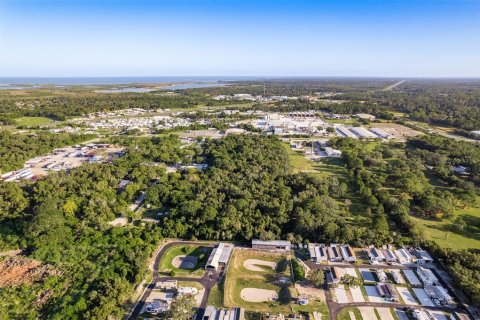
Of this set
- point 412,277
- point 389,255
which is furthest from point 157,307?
point 412,277

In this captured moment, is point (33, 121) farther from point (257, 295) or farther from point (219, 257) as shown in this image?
point (257, 295)

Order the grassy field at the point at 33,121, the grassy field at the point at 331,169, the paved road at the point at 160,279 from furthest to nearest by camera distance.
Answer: the grassy field at the point at 33,121
the grassy field at the point at 331,169
the paved road at the point at 160,279

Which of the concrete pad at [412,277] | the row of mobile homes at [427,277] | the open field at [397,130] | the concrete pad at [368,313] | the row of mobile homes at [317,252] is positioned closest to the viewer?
the concrete pad at [368,313]

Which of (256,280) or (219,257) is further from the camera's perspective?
(219,257)

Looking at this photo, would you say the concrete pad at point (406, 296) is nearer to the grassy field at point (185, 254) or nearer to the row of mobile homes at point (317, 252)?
the row of mobile homes at point (317, 252)

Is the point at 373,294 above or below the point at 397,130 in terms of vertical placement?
below

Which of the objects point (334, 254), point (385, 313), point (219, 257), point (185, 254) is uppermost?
point (219, 257)

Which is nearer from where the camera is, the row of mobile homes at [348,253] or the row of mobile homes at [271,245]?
the row of mobile homes at [348,253]

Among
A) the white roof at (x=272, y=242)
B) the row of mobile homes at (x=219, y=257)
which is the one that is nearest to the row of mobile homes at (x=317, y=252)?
the white roof at (x=272, y=242)
